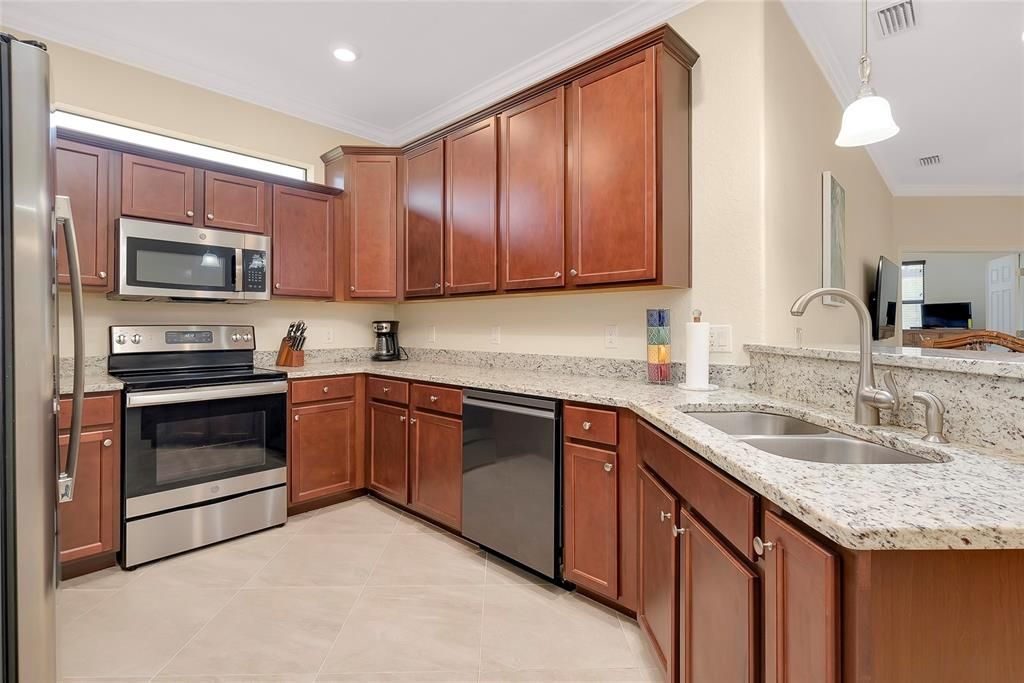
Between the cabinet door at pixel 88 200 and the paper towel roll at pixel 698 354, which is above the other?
the cabinet door at pixel 88 200

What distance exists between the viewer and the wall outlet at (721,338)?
2.21 m

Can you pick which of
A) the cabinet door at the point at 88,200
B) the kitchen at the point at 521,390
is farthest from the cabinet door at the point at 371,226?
the cabinet door at the point at 88,200

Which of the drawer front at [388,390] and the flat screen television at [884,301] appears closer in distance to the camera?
the drawer front at [388,390]

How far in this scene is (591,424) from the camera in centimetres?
201

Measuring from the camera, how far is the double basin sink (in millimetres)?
1288

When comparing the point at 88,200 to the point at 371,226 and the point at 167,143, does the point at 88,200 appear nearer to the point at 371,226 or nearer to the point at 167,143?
the point at 167,143

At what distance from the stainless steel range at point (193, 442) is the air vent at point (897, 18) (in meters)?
3.86

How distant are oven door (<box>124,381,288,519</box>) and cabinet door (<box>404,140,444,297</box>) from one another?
1.12m

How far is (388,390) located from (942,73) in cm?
412

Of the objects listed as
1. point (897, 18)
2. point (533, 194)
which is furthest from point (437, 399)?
point (897, 18)

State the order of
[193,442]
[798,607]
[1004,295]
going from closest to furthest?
1. [798,607]
2. [193,442]
3. [1004,295]

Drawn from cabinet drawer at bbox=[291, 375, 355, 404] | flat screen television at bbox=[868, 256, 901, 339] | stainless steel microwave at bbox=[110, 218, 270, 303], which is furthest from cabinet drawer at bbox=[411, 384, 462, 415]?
flat screen television at bbox=[868, 256, 901, 339]

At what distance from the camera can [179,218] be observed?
2699 mm

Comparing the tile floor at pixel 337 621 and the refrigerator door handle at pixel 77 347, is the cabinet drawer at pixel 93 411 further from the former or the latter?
the refrigerator door handle at pixel 77 347
